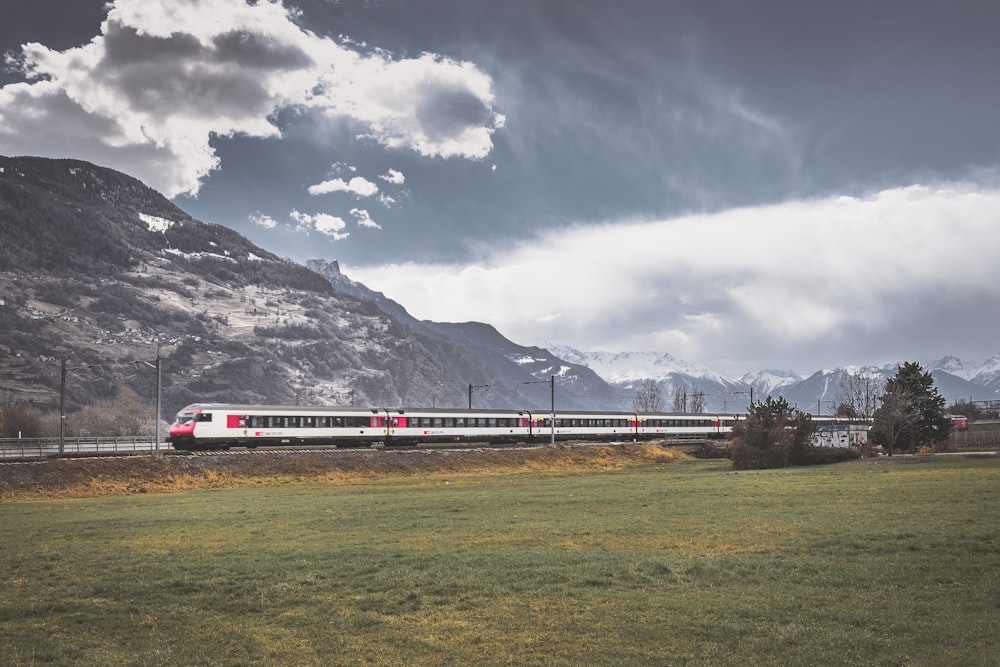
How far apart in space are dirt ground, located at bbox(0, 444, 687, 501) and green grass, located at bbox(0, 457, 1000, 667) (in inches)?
739

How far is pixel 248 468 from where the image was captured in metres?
59.1

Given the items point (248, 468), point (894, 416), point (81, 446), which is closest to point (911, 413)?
point (894, 416)

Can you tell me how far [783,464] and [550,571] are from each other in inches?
1877

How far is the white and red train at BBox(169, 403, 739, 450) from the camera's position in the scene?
6869 cm

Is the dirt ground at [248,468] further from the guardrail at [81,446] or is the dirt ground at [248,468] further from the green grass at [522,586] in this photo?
the green grass at [522,586]

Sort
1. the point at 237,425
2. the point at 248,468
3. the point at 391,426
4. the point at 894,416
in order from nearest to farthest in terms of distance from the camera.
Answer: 1. the point at 248,468
2. the point at 237,425
3. the point at 894,416
4. the point at 391,426

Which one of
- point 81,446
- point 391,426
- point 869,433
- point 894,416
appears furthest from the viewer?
point 869,433

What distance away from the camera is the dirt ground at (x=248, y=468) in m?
50.9

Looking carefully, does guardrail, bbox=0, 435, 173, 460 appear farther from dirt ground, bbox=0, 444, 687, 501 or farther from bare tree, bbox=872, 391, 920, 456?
bare tree, bbox=872, 391, 920, 456

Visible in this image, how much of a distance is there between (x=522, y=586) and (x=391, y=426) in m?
64.0

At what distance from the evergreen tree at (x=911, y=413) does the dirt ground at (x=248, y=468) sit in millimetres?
25557

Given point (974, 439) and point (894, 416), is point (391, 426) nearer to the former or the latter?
point (894, 416)

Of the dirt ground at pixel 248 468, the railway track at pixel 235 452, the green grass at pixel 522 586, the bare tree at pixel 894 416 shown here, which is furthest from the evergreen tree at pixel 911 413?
the green grass at pixel 522 586

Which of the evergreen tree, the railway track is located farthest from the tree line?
the railway track
